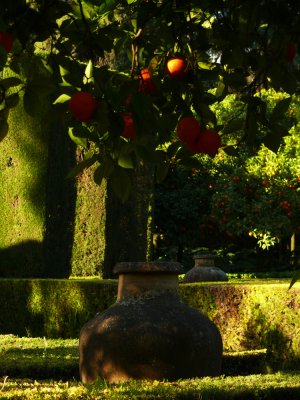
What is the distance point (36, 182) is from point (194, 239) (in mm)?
9476

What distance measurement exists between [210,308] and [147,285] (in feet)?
12.0

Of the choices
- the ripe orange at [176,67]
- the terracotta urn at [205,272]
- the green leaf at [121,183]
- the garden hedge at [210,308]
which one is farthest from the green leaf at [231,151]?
the terracotta urn at [205,272]

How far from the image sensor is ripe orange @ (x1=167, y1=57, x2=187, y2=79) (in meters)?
3.04

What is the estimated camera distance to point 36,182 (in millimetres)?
15422

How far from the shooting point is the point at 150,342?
7.18 meters

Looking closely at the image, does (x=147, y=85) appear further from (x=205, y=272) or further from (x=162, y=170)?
(x=205, y=272)

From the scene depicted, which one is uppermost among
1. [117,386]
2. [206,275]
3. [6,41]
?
[6,41]

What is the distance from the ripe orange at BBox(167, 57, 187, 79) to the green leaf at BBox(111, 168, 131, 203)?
0.49 m

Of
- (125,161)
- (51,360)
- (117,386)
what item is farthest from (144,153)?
(51,360)

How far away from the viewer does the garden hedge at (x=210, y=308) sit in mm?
9797

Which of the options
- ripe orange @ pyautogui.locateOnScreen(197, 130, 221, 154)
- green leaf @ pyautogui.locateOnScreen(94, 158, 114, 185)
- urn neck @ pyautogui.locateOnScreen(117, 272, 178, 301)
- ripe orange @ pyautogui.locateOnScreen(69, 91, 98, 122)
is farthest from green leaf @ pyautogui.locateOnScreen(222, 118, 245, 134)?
urn neck @ pyautogui.locateOnScreen(117, 272, 178, 301)

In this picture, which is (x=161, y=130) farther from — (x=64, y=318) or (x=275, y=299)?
(x=64, y=318)

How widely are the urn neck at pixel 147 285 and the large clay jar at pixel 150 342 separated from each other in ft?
0.04

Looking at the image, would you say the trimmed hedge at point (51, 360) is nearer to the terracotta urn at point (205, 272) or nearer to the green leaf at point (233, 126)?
the terracotta urn at point (205, 272)
